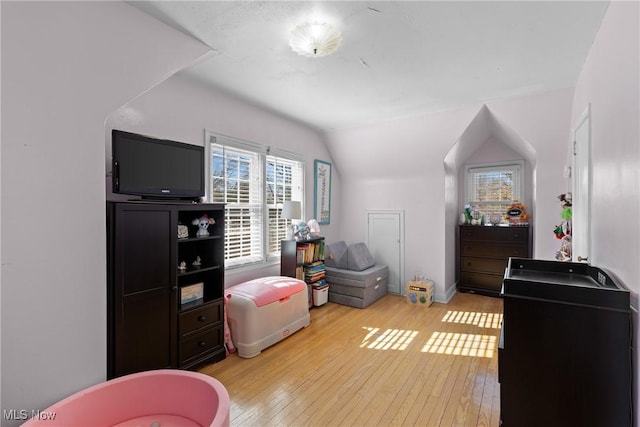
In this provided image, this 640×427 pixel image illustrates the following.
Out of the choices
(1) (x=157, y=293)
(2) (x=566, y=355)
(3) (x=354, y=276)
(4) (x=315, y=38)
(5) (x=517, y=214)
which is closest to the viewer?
(2) (x=566, y=355)

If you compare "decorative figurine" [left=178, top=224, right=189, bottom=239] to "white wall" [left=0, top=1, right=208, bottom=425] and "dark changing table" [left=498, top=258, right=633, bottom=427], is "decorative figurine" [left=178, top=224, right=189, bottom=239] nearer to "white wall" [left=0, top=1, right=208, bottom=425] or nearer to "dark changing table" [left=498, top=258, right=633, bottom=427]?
"white wall" [left=0, top=1, right=208, bottom=425]

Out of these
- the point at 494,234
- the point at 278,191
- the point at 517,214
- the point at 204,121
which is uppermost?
the point at 204,121

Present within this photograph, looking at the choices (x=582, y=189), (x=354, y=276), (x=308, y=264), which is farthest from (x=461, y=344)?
(x=308, y=264)

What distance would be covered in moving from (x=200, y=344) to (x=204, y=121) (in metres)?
2.13

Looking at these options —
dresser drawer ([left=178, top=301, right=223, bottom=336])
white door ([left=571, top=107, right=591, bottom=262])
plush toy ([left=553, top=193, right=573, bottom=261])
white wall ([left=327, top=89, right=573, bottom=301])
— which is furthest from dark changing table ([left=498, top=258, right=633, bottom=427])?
white wall ([left=327, top=89, right=573, bottom=301])

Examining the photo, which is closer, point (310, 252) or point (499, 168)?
point (310, 252)

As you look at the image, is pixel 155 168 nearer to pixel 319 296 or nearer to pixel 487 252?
pixel 319 296

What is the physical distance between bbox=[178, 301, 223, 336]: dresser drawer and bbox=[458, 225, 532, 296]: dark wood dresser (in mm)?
3866

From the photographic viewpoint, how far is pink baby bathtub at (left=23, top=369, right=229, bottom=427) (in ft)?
5.15

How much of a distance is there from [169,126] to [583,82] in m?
3.66

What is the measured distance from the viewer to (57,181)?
1.60m

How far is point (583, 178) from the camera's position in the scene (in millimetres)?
2291

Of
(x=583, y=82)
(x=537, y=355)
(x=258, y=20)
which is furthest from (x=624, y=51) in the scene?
(x=258, y=20)

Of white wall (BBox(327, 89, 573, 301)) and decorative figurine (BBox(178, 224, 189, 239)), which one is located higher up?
white wall (BBox(327, 89, 573, 301))
